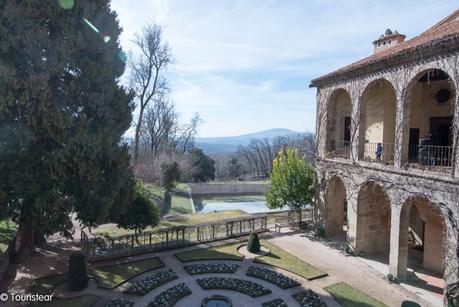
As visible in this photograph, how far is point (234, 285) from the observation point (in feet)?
41.4

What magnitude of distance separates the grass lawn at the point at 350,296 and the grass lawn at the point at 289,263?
1.09m

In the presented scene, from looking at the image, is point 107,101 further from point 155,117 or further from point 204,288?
point 155,117

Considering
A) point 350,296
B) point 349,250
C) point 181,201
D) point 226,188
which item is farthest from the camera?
point 226,188

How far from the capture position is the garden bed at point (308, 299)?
11.3 meters

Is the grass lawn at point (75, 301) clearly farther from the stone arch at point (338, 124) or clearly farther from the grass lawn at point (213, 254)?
the stone arch at point (338, 124)

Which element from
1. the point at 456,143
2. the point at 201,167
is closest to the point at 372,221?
the point at 456,143

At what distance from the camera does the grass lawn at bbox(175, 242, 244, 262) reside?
1533 centimetres

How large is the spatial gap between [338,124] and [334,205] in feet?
15.9

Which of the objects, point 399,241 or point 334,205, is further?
point 334,205

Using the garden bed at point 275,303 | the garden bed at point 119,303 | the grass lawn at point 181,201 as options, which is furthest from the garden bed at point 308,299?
the grass lawn at point 181,201

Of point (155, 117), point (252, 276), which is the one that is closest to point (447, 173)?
point (252, 276)

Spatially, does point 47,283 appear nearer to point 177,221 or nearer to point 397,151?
point 177,221

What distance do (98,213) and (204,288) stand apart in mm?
5224

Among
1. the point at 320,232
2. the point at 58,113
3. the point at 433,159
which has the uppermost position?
the point at 58,113
